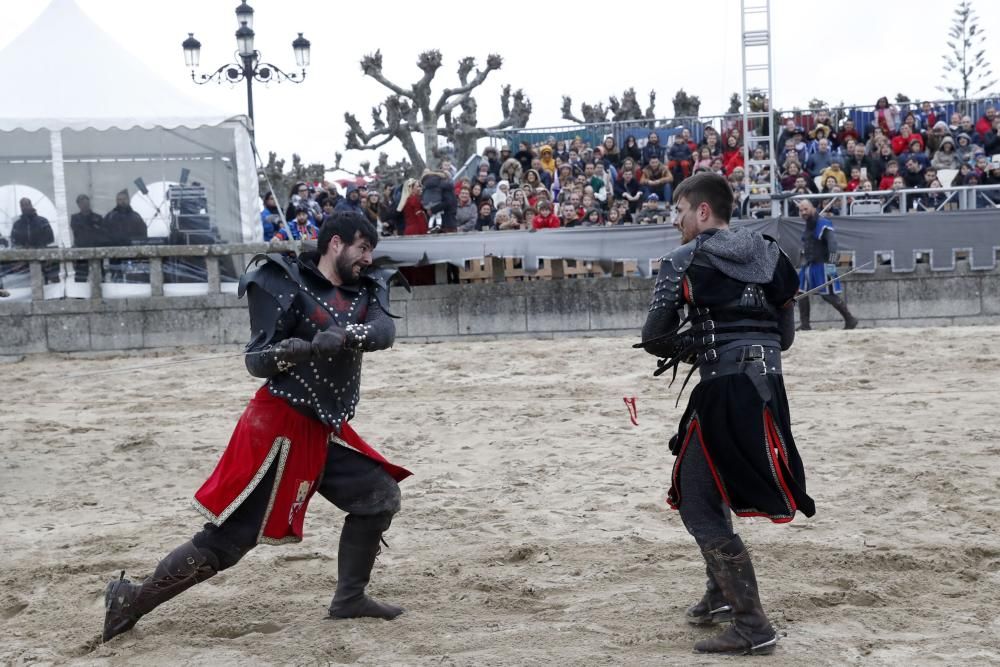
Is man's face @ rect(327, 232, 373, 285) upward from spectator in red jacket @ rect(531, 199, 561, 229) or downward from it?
downward

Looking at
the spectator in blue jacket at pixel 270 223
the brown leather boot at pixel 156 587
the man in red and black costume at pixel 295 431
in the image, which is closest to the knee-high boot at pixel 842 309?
the spectator in blue jacket at pixel 270 223

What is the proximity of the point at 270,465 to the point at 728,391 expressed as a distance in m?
1.66

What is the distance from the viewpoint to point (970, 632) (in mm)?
4215

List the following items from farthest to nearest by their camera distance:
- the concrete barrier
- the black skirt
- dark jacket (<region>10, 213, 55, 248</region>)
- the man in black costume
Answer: dark jacket (<region>10, 213, 55, 248</region>) → the concrete barrier → the man in black costume → the black skirt

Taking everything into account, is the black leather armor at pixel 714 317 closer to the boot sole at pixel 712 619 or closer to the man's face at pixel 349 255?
the boot sole at pixel 712 619

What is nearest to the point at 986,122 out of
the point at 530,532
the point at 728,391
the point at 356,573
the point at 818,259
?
the point at 818,259

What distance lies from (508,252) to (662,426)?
246 inches

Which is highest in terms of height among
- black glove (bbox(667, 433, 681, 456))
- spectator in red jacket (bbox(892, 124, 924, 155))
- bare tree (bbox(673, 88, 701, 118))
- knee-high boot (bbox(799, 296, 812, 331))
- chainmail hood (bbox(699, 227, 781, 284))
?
Result: bare tree (bbox(673, 88, 701, 118))

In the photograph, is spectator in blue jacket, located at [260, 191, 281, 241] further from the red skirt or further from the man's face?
the red skirt

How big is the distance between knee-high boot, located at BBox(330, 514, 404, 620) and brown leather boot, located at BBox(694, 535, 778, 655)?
129cm

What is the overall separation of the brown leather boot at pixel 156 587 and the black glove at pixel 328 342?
858 mm

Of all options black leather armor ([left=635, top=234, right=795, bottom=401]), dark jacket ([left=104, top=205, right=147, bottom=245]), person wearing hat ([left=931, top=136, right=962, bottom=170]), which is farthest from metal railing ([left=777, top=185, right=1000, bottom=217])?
black leather armor ([left=635, top=234, right=795, bottom=401])

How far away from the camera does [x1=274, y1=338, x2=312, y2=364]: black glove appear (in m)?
4.24

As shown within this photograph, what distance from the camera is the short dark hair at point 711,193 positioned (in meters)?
4.20
